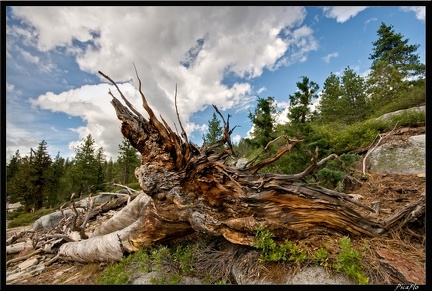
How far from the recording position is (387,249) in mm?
2641

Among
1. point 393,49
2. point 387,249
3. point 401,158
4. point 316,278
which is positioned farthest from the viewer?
point 393,49

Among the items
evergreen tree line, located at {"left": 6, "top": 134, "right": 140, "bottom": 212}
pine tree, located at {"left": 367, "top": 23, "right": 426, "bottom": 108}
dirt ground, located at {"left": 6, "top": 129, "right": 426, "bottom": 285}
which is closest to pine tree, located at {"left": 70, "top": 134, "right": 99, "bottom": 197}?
evergreen tree line, located at {"left": 6, "top": 134, "right": 140, "bottom": 212}

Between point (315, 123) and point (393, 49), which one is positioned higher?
point (393, 49)

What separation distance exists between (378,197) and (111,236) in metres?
5.44

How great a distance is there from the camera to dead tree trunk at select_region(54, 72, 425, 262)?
2.95 m

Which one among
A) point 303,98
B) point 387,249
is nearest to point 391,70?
point 303,98

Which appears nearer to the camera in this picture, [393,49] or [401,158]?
[401,158]

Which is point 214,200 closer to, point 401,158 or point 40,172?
point 401,158

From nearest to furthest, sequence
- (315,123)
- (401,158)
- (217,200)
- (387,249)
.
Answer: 1. (387,249)
2. (217,200)
3. (401,158)
4. (315,123)

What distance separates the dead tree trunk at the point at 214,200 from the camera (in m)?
2.95

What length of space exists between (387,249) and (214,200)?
2330mm

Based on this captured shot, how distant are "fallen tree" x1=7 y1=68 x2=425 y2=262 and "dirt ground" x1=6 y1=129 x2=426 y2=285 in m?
0.18
